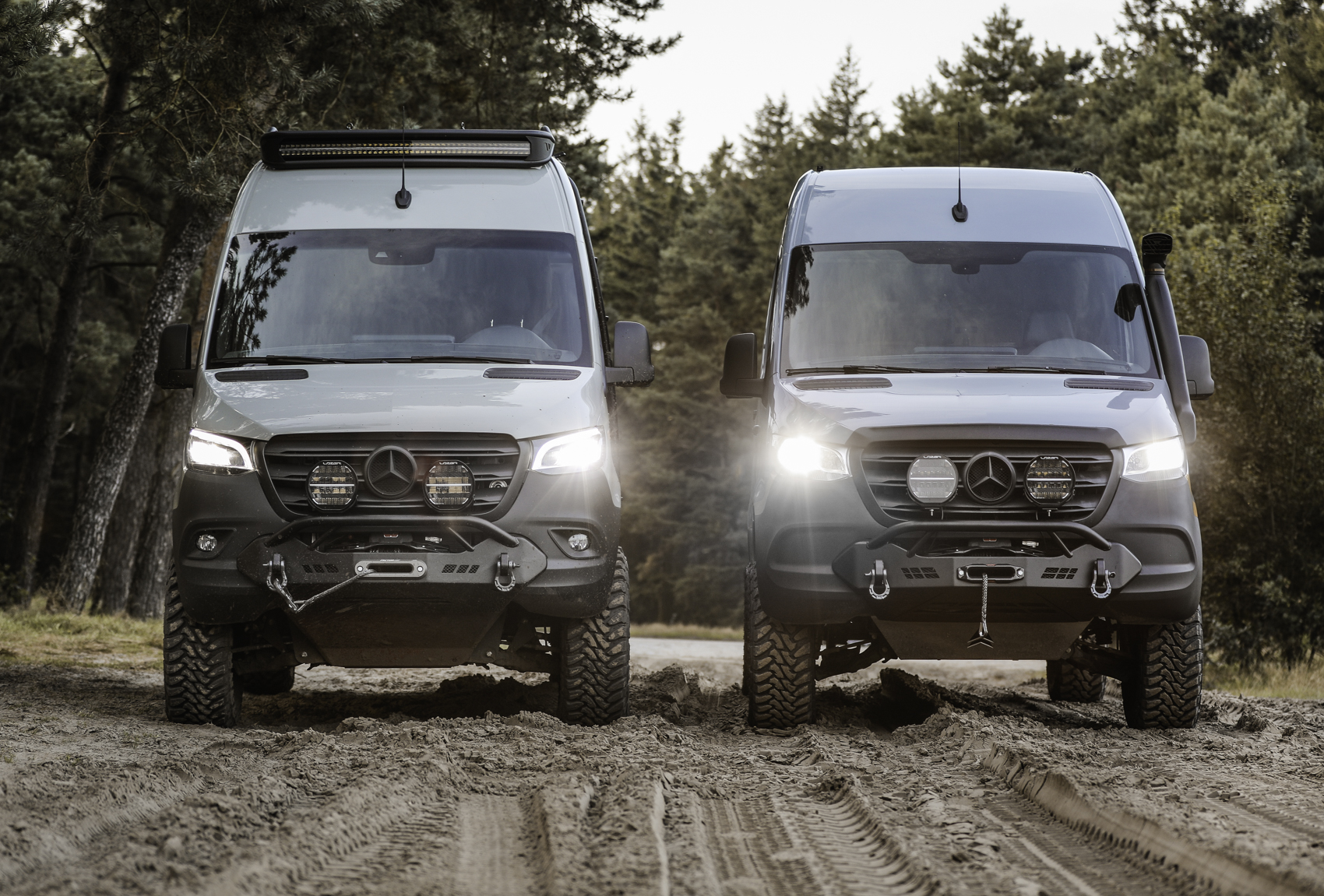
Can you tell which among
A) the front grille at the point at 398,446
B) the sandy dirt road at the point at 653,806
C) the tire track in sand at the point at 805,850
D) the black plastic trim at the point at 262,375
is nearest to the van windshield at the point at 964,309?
the front grille at the point at 398,446

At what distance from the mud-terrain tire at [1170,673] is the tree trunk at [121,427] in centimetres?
1146

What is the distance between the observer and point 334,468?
6488 mm

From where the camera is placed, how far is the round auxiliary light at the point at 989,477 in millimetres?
6500

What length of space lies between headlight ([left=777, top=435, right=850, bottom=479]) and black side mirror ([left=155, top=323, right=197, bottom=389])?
3164 mm

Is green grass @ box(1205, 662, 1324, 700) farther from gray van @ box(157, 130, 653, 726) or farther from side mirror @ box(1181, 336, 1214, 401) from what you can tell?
gray van @ box(157, 130, 653, 726)

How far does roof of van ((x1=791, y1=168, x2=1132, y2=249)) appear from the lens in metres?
7.88

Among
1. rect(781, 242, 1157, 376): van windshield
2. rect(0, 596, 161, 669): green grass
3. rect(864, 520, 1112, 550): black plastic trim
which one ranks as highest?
rect(781, 242, 1157, 376): van windshield

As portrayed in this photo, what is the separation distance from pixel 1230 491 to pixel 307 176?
51.0 feet

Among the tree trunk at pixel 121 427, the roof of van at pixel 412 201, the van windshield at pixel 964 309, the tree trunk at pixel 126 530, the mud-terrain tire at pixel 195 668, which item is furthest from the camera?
the tree trunk at pixel 126 530

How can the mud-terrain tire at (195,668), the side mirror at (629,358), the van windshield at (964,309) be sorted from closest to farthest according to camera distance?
the mud-terrain tire at (195,668), the van windshield at (964,309), the side mirror at (629,358)

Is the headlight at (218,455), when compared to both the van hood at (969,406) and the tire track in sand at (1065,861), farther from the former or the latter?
the tire track in sand at (1065,861)

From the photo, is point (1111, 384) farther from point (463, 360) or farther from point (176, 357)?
point (176, 357)

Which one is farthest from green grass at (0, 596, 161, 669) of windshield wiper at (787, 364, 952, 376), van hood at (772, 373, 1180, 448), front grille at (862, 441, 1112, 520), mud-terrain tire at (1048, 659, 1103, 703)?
mud-terrain tire at (1048, 659, 1103, 703)

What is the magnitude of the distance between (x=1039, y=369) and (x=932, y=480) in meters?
1.13
